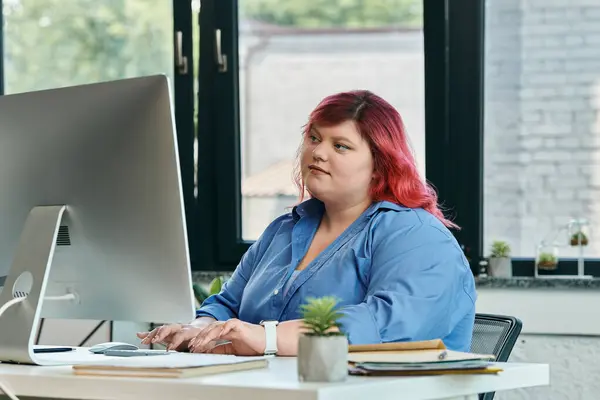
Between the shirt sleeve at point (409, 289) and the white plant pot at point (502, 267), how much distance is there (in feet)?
3.98

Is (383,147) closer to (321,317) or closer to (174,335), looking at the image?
(174,335)

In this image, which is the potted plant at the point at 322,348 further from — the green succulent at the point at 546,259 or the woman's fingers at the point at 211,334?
the green succulent at the point at 546,259

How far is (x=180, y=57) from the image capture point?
3.89 meters

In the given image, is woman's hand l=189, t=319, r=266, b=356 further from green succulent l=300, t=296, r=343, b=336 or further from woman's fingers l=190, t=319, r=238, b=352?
green succulent l=300, t=296, r=343, b=336

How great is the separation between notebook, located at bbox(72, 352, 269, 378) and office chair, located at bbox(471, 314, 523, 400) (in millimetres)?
701

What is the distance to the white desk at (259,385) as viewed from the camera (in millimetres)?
1504

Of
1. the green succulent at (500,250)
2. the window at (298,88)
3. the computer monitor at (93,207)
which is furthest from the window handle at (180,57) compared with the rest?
the computer monitor at (93,207)

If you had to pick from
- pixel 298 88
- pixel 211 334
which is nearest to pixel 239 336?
pixel 211 334

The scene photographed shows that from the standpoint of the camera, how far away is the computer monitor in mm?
1826

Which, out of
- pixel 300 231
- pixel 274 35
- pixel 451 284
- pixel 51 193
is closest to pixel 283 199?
pixel 274 35

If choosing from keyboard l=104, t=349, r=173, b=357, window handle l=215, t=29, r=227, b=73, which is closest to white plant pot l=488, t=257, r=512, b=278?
window handle l=215, t=29, r=227, b=73

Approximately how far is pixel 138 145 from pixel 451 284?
0.74 m

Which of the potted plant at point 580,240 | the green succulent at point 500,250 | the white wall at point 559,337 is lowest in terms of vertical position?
the white wall at point 559,337

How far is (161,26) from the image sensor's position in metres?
3.98
